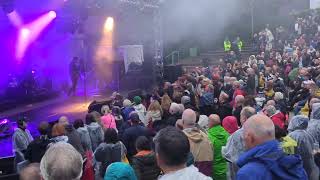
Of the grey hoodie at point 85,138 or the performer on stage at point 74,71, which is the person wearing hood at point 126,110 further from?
the performer on stage at point 74,71

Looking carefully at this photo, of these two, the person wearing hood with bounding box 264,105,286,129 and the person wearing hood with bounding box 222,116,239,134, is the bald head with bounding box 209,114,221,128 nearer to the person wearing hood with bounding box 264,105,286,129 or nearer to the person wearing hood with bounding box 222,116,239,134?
the person wearing hood with bounding box 222,116,239,134

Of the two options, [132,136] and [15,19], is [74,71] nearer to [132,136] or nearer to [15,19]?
[15,19]

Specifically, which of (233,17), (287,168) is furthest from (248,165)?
(233,17)

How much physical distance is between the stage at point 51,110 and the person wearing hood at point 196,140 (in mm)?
7829

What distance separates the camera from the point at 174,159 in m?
3.13

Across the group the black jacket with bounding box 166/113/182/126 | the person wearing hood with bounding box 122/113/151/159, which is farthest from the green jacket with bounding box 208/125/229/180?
the black jacket with bounding box 166/113/182/126

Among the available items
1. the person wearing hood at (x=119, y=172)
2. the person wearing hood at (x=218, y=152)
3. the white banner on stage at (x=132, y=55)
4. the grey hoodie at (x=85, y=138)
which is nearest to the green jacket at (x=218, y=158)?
the person wearing hood at (x=218, y=152)

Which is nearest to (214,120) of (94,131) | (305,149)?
(305,149)

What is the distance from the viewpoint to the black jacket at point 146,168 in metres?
5.34

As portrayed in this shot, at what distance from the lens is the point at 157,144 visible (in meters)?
3.23

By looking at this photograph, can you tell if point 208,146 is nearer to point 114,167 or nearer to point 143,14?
point 114,167

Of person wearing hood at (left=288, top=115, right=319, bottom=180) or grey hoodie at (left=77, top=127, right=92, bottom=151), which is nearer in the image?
person wearing hood at (left=288, top=115, right=319, bottom=180)

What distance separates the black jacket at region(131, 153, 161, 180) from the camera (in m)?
5.34

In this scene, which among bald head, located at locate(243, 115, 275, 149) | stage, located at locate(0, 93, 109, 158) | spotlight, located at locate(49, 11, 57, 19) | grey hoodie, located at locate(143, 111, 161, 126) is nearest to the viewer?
bald head, located at locate(243, 115, 275, 149)
